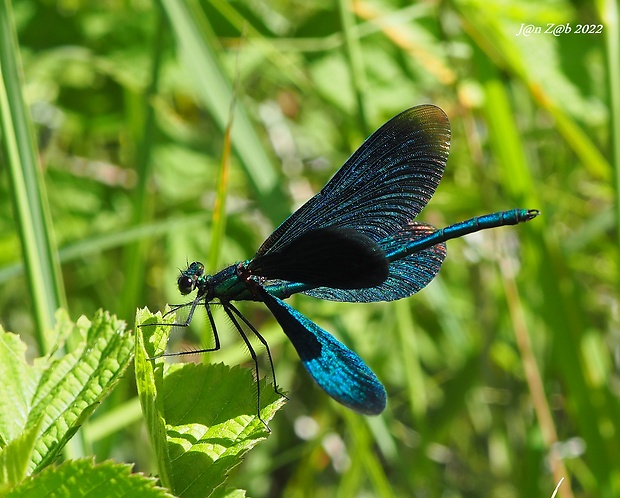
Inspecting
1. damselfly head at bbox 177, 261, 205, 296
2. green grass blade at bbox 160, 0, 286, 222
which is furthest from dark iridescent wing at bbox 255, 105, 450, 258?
green grass blade at bbox 160, 0, 286, 222

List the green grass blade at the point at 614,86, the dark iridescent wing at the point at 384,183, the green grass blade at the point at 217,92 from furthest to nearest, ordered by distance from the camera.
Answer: the green grass blade at the point at 614,86
the green grass blade at the point at 217,92
the dark iridescent wing at the point at 384,183

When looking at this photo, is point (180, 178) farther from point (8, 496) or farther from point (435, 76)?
point (8, 496)

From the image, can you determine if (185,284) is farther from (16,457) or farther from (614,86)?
(614,86)

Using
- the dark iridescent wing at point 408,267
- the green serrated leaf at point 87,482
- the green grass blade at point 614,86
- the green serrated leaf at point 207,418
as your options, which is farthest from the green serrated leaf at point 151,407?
the green grass blade at point 614,86

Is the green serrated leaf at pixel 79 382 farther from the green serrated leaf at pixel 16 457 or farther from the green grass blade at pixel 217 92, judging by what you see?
the green grass blade at pixel 217 92

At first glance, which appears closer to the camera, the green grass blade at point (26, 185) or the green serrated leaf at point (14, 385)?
the green serrated leaf at point (14, 385)
